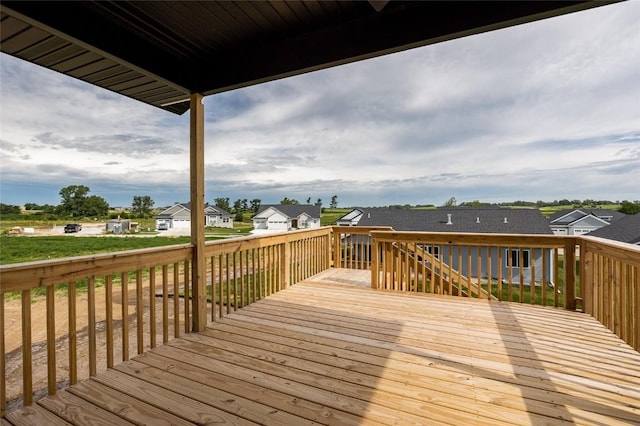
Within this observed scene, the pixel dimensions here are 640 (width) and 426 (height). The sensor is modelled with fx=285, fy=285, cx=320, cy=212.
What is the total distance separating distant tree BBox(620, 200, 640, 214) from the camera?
7.35m

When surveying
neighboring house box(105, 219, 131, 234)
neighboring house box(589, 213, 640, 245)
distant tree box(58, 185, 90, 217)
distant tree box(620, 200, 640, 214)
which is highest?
distant tree box(58, 185, 90, 217)

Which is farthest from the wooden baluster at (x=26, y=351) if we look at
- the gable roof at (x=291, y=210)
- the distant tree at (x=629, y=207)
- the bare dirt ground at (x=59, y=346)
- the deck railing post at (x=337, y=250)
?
the distant tree at (x=629, y=207)

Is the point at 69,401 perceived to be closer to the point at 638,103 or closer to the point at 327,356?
the point at 327,356

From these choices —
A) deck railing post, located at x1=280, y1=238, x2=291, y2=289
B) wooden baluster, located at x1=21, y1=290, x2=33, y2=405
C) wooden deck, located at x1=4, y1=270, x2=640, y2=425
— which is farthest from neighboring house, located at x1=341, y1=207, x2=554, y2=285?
wooden baluster, located at x1=21, y1=290, x2=33, y2=405

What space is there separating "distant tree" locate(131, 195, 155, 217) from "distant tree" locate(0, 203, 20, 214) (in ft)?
9.79

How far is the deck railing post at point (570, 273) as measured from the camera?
332 centimetres

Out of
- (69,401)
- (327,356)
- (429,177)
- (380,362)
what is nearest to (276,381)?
(327,356)

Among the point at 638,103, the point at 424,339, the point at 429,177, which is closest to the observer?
the point at 424,339

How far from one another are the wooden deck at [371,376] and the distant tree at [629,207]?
22.5 feet

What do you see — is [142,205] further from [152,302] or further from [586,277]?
[586,277]

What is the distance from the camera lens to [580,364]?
2141 mm

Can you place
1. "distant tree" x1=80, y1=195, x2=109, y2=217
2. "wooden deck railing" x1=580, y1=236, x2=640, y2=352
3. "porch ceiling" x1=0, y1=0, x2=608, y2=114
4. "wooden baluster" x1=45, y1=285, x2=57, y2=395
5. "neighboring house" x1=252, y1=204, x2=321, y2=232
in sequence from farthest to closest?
"neighboring house" x1=252, y1=204, x2=321, y2=232 < "distant tree" x1=80, y1=195, x2=109, y2=217 < "wooden deck railing" x1=580, y1=236, x2=640, y2=352 < "wooden baluster" x1=45, y1=285, x2=57, y2=395 < "porch ceiling" x1=0, y1=0, x2=608, y2=114

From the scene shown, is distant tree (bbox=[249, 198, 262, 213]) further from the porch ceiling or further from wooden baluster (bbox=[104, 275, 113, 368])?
wooden baluster (bbox=[104, 275, 113, 368])

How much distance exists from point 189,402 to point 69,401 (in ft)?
2.54
